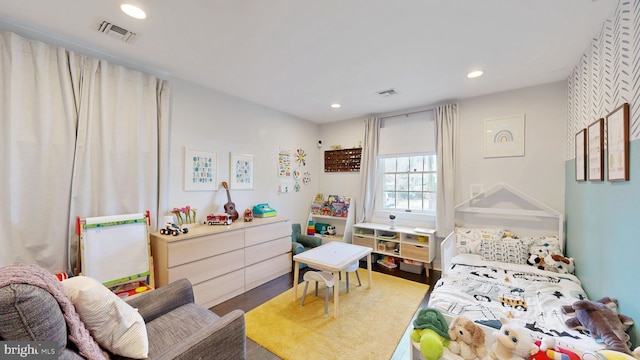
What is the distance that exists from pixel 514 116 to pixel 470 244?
171cm

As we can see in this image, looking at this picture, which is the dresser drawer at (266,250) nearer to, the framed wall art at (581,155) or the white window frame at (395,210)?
the white window frame at (395,210)

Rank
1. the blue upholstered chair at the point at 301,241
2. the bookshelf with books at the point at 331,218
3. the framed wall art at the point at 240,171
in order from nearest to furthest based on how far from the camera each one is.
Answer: the framed wall art at the point at 240,171
the blue upholstered chair at the point at 301,241
the bookshelf with books at the point at 331,218

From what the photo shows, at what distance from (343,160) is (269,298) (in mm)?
2646

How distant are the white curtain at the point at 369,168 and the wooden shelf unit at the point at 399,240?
0.97 feet

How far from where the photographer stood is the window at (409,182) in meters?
3.75

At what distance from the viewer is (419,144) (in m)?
3.72

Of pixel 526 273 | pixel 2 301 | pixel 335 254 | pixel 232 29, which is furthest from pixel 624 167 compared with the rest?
pixel 2 301

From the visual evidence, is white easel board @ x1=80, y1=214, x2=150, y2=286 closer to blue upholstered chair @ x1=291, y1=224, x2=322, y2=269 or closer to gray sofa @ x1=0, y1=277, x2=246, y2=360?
gray sofa @ x1=0, y1=277, x2=246, y2=360

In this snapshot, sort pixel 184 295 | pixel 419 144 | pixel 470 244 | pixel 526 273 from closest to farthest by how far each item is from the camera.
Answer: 1. pixel 184 295
2. pixel 526 273
3. pixel 470 244
4. pixel 419 144

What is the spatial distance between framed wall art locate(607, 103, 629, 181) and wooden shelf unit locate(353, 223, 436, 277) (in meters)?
2.06

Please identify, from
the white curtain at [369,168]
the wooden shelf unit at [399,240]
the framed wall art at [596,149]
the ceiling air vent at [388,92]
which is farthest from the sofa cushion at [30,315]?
the white curtain at [369,168]

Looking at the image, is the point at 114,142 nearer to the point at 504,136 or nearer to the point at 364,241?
the point at 364,241

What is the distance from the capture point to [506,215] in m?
3.05

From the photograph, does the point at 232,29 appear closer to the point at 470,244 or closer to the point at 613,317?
the point at 613,317
